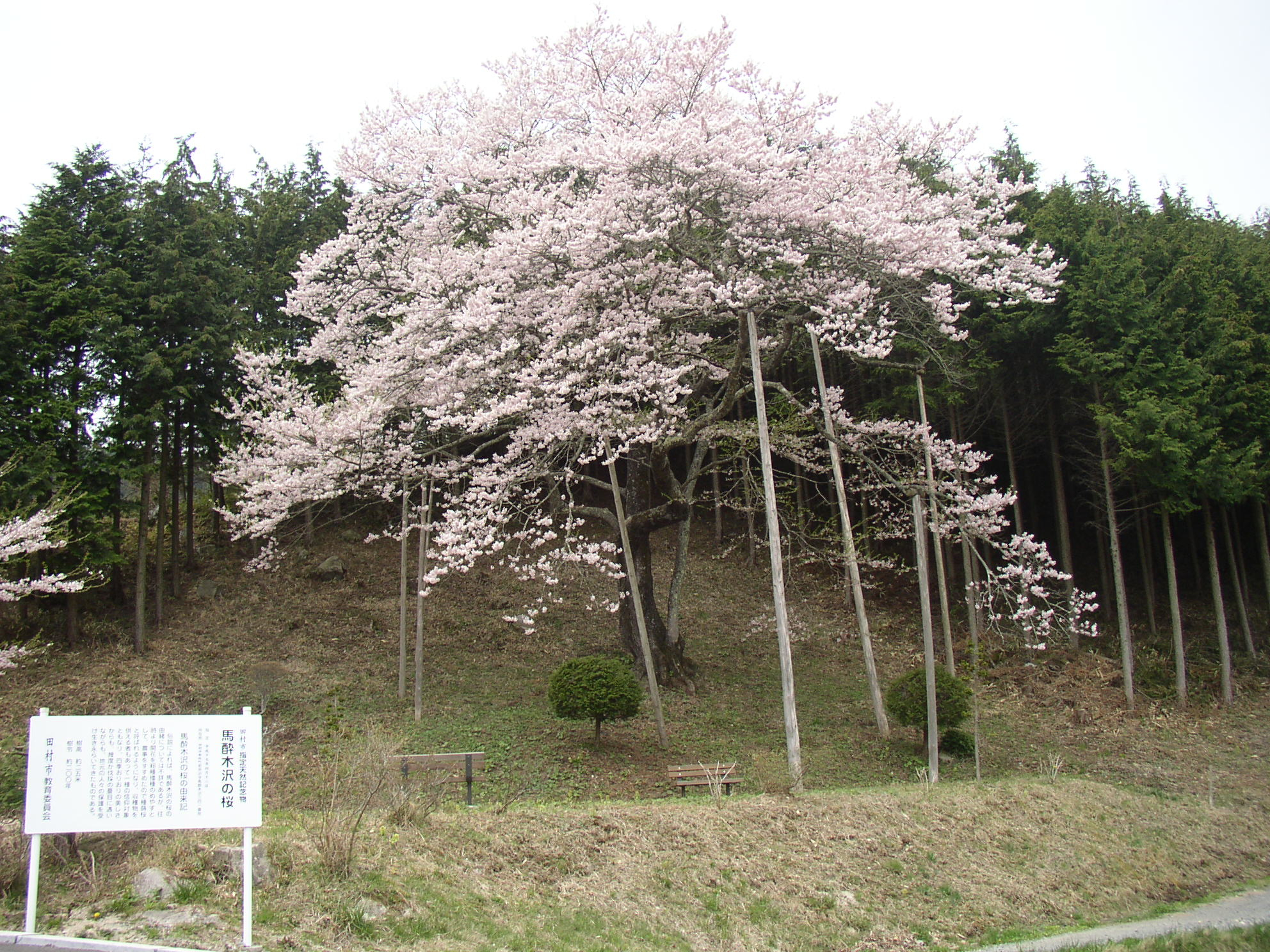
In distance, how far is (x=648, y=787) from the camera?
11484mm

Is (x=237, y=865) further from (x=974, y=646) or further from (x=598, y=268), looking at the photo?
(x=974, y=646)

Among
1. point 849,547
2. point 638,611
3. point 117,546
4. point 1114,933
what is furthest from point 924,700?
point 117,546

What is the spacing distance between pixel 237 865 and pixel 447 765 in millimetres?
4253

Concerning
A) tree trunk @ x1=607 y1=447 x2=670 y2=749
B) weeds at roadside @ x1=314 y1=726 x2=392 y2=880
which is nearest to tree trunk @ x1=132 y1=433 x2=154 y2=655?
tree trunk @ x1=607 y1=447 x2=670 y2=749

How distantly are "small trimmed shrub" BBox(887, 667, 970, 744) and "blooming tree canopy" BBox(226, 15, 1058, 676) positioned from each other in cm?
464

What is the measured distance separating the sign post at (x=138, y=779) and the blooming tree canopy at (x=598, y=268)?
549 centimetres

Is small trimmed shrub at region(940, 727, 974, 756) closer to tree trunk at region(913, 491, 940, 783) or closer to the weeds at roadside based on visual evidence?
tree trunk at region(913, 491, 940, 783)

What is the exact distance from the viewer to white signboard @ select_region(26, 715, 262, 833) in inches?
193

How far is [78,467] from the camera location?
16234 millimetres

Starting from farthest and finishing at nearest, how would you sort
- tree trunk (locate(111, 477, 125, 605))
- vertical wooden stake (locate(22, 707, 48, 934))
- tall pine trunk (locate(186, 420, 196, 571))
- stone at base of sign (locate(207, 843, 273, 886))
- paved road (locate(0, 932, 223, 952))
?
tall pine trunk (locate(186, 420, 196, 571)) < tree trunk (locate(111, 477, 125, 605)) < stone at base of sign (locate(207, 843, 273, 886)) < vertical wooden stake (locate(22, 707, 48, 934)) < paved road (locate(0, 932, 223, 952))

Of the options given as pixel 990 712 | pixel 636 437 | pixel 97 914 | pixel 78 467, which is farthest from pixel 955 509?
pixel 78 467

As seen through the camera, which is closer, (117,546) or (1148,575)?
(117,546)

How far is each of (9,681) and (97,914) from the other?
12540 millimetres

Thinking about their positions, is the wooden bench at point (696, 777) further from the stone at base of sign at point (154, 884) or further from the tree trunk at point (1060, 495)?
the tree trunk at point (1060, 495)
